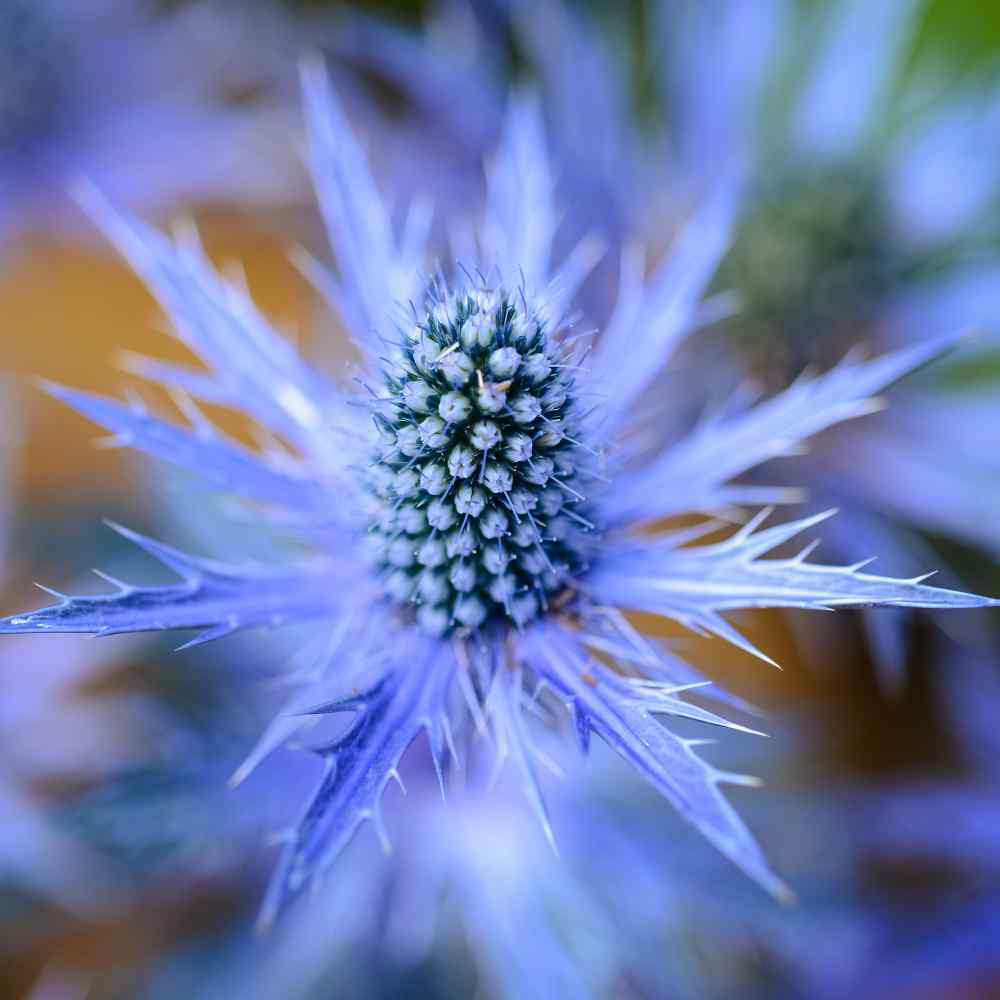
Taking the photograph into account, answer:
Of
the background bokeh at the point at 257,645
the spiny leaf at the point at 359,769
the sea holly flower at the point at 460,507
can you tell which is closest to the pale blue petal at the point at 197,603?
the sea holly flower at the point at 460,507

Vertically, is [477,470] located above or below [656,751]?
above

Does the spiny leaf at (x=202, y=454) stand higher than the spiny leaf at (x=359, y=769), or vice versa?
the spiny leaf at (x=202, y=454)

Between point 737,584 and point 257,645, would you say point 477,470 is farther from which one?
point 257,645

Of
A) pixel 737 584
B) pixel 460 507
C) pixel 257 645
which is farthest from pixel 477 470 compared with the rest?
pixel 257 645

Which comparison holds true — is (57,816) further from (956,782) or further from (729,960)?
(956,782)

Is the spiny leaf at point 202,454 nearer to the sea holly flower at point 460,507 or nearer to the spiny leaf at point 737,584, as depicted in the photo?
Result: the sea holly flower at point 460,507

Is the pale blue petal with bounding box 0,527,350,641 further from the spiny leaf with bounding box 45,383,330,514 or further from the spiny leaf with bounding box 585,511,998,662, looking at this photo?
the spiny leaf with bounding box 585,511,998,662
